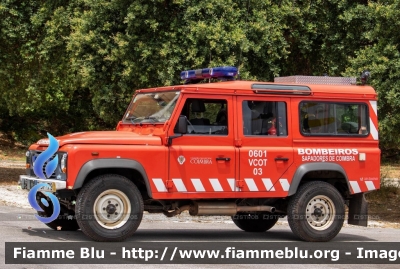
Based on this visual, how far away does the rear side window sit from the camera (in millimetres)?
12617

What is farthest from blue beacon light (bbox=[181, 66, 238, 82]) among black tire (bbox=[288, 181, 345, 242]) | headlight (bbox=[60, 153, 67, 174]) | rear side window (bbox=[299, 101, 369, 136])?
headlight (bbox=[60, 153, 67, 174])

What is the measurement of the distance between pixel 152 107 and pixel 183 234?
2211 millimetres

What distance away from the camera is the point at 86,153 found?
11.1m

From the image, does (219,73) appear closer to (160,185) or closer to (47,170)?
(160,185)

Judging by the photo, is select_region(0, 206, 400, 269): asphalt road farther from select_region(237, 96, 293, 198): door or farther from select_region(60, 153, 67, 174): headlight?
select_region(60, 153, 67, 174): headlight

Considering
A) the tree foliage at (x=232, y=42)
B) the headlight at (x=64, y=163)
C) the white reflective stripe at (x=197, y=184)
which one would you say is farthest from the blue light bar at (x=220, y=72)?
the tree foliage at (x=232, y=42)

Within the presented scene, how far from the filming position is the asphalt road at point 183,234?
36.9 ft

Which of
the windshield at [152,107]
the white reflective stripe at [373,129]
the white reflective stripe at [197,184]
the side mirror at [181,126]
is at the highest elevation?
the windshield at [152,107]

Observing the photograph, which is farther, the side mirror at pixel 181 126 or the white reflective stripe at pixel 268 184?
the white reflective stripe at pixel 268 184

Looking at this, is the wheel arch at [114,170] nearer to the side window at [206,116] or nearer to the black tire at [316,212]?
the side window at [206,116]

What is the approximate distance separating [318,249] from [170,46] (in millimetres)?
8909

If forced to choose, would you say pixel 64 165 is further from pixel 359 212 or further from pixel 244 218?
pixel 359 212

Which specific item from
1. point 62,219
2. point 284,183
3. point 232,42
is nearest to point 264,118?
point 284,183

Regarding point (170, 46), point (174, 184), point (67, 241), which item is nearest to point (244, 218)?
point (174, 184)
